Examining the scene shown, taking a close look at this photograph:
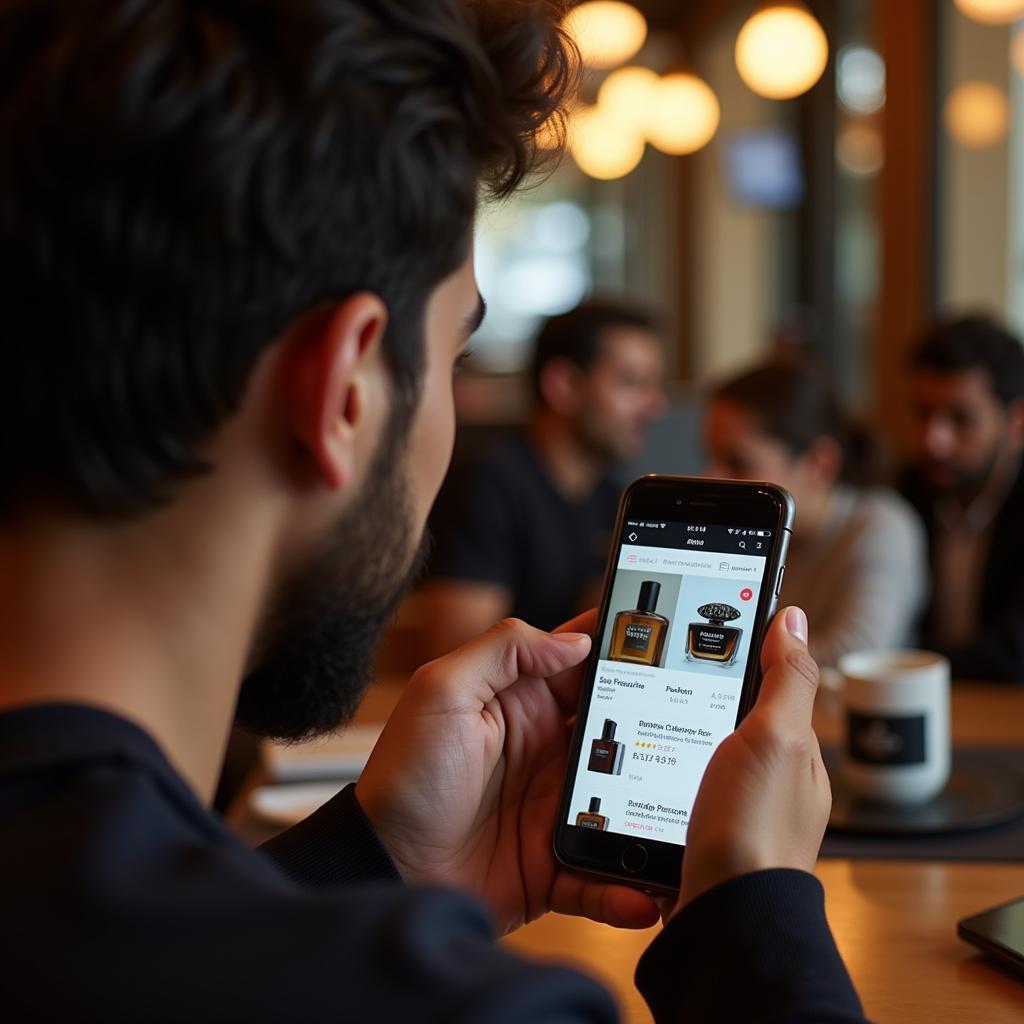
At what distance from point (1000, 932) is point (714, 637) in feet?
0.97

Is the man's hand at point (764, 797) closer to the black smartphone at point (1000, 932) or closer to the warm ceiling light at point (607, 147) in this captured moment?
the black smartphone at point (1000, 932)

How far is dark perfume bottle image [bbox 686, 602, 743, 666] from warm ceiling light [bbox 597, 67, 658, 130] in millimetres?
4270

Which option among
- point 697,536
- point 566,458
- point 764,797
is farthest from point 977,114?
point 764,797

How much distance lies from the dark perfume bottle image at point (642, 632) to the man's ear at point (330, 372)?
1.28ft

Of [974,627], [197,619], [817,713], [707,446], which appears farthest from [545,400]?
[197,619]

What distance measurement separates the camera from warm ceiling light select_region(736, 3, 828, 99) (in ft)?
11.6

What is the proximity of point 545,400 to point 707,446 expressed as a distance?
25.6 inches

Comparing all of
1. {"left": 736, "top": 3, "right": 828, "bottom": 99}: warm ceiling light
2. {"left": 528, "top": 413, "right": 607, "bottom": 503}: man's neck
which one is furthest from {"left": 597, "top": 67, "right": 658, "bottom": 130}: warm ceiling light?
{"left": 528, "top": 413, "right": 607, "bottom": 503}: man's neck

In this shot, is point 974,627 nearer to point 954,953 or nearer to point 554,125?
point 954,953

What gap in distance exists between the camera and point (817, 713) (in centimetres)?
169

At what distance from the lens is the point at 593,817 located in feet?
3.11

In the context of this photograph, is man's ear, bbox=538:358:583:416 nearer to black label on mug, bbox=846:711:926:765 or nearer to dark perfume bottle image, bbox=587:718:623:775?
black label on mug, bbox=846:711:926:765

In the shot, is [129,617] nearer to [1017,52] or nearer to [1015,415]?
[1015,415]

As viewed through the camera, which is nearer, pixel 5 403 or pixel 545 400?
pixel 5 403
